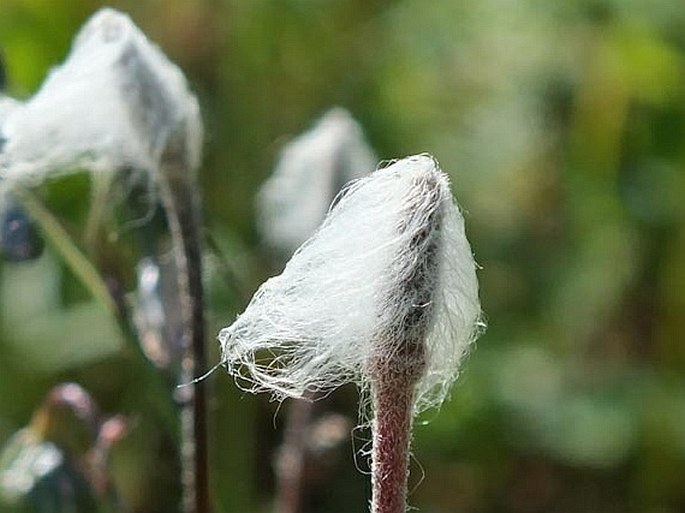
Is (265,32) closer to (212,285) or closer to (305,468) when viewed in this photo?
(212,285)

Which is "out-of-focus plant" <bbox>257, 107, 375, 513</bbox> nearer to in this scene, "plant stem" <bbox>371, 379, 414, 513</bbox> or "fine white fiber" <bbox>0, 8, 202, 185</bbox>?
"fine white fiber" <bbox>0, 8, 202, 185</bbox>

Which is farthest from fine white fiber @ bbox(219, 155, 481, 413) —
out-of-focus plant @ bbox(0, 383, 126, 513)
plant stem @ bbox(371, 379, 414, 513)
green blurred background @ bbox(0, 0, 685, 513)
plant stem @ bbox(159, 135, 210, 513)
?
green blurred background @ bbox(0, 0, 685, 513)

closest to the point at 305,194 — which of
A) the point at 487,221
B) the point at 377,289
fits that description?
the point at 377,289

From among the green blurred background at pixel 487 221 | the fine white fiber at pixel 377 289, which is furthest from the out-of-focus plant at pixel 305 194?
the fine white fiber at pixel 377 289

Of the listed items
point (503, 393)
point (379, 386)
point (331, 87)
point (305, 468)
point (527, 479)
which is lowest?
point (527, 479)

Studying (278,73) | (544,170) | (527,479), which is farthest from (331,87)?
(527,479)

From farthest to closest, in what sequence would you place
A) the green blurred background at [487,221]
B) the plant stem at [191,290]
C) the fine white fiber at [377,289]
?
the green blurred background at [487,221]
the plant stem at [191,290]
the fine white fiber at [377,289]

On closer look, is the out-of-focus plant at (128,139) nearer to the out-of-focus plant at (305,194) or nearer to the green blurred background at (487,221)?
the out-of-focus plant at (305,194)
